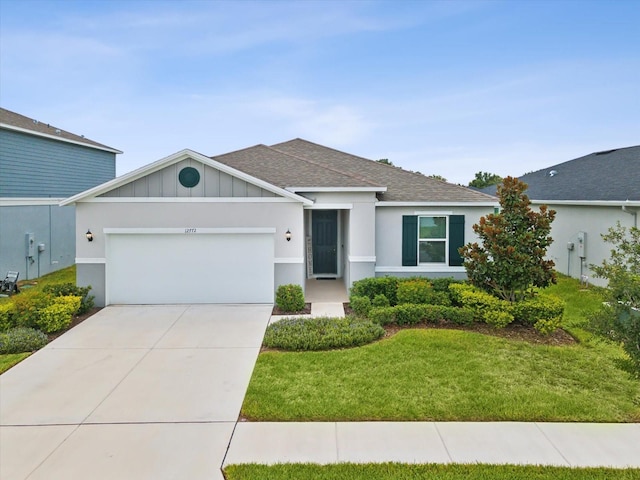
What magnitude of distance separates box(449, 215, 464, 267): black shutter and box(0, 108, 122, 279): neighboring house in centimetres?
1525

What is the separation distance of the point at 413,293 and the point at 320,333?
297cm

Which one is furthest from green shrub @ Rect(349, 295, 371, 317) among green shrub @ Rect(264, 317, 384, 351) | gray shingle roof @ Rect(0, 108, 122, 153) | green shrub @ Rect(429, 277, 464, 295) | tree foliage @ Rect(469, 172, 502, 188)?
tree foliage @ Rect(469, 172, 502, 188)

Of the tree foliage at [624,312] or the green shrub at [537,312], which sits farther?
the green shrub at [537,312]

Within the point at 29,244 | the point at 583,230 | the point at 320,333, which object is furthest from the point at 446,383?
the point at 29,244

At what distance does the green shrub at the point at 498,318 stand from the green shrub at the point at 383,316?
2.00 meters

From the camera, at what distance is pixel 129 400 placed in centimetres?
659

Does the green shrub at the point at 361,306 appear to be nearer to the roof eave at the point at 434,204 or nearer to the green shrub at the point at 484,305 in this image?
the green shrub at the point at 484,305

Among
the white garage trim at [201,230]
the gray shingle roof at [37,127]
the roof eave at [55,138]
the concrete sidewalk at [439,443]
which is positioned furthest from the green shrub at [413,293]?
the gray shingle roof at [37,127]

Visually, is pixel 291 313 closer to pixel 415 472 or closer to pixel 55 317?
pixel 55 317

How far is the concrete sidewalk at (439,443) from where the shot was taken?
5.00 m

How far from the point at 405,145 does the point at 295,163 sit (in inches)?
575

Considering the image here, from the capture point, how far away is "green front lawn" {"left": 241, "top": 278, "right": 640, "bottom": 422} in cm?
605

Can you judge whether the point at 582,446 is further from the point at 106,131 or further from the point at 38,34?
the point at 106,131

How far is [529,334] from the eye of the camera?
31.3 feet
